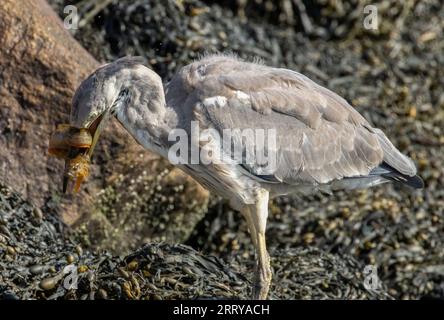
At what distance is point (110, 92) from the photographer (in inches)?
175

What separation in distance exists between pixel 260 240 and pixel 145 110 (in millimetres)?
943

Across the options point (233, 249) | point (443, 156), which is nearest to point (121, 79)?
point (233, 249)

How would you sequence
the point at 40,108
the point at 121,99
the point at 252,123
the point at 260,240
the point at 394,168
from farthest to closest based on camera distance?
1. the point at 40,108
2. the point at 394,168
3. the point at 260,240
4. the point at 252,123
5. the point at 121,99

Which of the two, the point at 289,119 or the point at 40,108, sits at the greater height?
the point at 40,108

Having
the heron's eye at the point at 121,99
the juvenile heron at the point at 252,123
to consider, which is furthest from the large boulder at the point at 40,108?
the heron's eye at the point at 121,99

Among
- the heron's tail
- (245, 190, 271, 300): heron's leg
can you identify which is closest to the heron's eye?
(245, 190, 271, 300): heron's leg

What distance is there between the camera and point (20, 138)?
18.4 feet

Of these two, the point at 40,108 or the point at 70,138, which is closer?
the point at 70,138

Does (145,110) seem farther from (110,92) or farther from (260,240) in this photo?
(260,240)

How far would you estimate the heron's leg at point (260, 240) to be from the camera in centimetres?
486

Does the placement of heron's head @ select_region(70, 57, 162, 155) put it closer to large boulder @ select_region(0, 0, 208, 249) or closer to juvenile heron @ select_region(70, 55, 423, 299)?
juvenile heron @ select_region(70, 55, 423, 299)

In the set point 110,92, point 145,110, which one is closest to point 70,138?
point 110,92

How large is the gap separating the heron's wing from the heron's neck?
19cm

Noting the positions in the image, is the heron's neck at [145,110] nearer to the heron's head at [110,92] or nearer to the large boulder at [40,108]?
the heron's head at [110,92]
